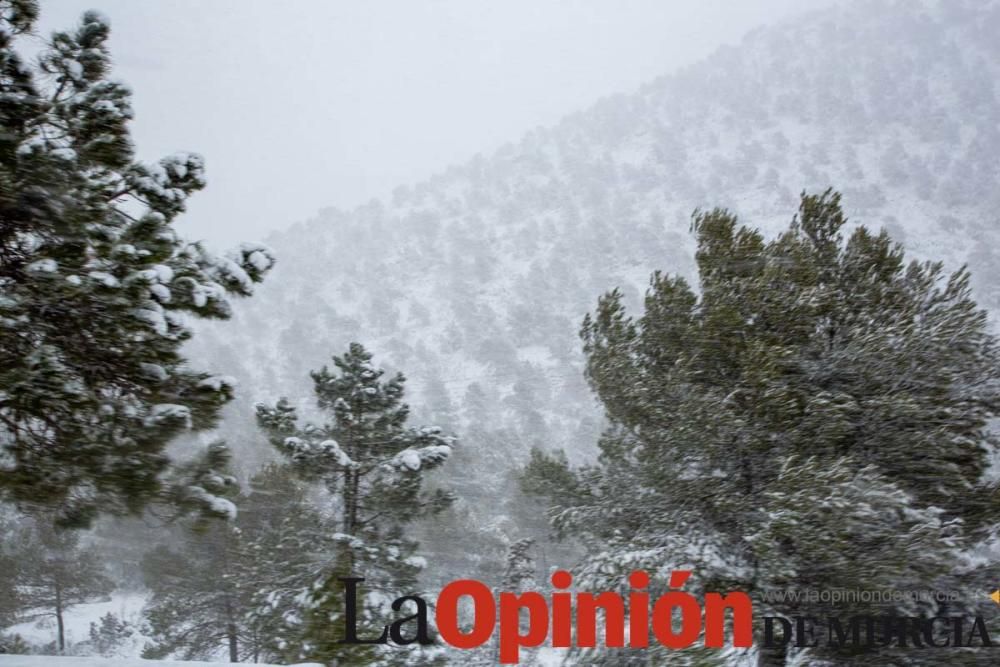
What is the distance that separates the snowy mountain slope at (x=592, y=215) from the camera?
2625 inches

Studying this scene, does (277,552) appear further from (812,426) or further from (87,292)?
(812,426)

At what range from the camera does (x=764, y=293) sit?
24.8 feet

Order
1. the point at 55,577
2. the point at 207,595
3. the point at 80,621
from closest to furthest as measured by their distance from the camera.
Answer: the point at 207,595 < the point at 55,577 < the point at 80,621

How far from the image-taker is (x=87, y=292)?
353cm

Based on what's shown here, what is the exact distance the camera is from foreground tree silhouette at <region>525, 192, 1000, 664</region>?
6.15 metres

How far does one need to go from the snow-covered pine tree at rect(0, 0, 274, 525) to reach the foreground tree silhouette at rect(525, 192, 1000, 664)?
5.51 meters

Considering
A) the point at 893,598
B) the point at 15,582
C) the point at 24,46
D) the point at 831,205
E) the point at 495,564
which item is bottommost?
the point at 495,564

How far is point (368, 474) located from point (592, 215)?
361ft

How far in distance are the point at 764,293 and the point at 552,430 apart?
167ft

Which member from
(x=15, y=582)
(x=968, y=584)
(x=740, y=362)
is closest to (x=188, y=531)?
(x=740, y=362)

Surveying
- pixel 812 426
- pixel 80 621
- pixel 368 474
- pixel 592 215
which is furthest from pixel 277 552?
pixel 592 215

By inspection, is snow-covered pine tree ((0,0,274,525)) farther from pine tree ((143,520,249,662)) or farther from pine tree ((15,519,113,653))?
pine tree ((15,519,113,653))

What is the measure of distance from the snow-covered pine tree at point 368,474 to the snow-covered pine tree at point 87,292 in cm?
451

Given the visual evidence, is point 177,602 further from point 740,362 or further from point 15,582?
point 740,362
